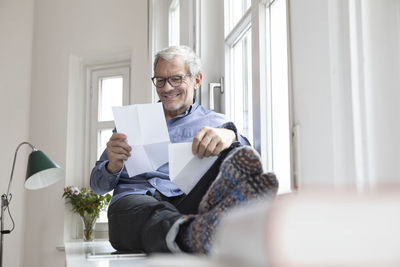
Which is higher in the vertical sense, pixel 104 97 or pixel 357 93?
pixel 104 97

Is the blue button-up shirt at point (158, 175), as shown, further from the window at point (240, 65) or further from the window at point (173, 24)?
the window at point (173, 24)

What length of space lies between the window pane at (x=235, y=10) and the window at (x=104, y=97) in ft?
6.22

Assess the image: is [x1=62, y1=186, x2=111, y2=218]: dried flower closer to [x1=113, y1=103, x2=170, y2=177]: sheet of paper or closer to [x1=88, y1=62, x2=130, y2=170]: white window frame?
[x1=88, y1=62, x2=130, y2=170]: white window frame

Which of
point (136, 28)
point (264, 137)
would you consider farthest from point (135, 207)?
point (136, 28)

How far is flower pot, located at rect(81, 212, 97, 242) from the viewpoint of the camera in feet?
11.9

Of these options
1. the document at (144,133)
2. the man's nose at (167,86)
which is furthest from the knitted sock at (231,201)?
the man's nose at (167,86)

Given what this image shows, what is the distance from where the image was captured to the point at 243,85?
2.02 meters

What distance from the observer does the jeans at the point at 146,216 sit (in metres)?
1.01

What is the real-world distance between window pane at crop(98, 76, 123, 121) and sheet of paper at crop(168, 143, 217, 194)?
292 centimetres

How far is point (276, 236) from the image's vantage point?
0.26m

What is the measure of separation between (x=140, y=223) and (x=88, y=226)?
2596 millimetres

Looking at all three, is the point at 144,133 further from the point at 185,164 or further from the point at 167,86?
the point at 167,86

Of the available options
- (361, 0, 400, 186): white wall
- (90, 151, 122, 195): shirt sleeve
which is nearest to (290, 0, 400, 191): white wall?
(361, 0, 400, 186): white wall

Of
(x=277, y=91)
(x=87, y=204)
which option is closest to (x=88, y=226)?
(x=87, y=204)
